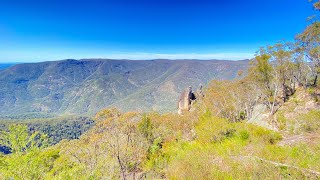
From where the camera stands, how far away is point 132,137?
51.7 feet

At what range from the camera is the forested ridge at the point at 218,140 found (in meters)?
8.17

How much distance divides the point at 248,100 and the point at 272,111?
6.89 m

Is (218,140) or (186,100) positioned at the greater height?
(218,140)

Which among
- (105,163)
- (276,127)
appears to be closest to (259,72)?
(276,127)

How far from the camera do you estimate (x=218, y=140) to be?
15719 millimetres

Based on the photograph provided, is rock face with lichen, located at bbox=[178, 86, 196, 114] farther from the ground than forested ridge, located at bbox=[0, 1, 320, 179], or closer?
closer

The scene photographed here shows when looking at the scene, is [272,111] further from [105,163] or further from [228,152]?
[105,163]

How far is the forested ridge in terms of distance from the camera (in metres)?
8.17

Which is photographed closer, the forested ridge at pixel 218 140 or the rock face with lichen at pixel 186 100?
the forested ridge at pixel 218 140

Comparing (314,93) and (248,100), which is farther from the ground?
(314,93)

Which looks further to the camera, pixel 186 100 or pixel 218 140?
pixel 186 100

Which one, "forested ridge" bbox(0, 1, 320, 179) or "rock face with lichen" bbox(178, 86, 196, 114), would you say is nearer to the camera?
"forested ridge" bbox(0, 1, 320, 179)

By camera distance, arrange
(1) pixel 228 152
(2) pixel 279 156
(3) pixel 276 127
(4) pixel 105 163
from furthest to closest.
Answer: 1. (3) pixel 276 127
2. (4) pixel 105 163
3. (1) pixel 228 152
4. (2) pixel 279 156

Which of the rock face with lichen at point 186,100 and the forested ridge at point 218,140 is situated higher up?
the forested ridge at point 218,140
